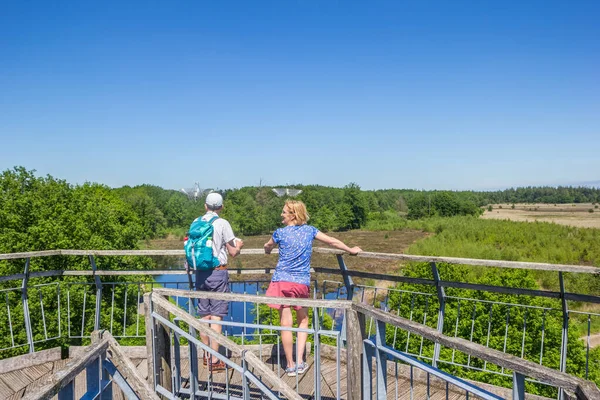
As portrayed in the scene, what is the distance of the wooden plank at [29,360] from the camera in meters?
5.32

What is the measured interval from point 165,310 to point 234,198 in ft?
336

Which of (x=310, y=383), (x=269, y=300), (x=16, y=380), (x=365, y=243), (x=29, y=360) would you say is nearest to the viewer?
(x=269, y=300)

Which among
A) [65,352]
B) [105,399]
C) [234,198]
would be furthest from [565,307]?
[234,198]

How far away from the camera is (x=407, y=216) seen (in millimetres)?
143125

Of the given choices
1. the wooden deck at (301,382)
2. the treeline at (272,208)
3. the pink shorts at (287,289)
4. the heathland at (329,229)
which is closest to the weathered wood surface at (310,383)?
the wooden deck at (301,382)

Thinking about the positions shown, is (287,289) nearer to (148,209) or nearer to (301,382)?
(301,382)

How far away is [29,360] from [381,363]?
15.0 feet

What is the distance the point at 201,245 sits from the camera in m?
4.61

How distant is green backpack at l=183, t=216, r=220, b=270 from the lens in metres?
4.61

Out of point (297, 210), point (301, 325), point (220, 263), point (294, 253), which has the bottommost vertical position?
point (301, 325)

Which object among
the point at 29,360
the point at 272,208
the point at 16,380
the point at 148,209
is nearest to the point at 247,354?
the point at 16,380

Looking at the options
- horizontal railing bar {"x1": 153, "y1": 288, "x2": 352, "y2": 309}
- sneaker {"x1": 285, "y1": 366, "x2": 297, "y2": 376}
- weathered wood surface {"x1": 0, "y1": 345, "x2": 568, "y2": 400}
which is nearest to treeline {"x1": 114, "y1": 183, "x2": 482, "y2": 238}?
weathered wood surface {"x1": 0, "y1": 345, "x2": 568, "y2": 400}

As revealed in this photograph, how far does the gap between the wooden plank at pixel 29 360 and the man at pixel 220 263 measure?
217 cm

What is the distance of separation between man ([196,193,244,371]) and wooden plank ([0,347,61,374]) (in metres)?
2.17
